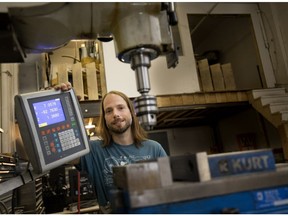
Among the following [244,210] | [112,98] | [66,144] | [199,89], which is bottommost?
[244,210]

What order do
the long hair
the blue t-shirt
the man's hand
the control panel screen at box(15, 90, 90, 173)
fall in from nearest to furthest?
the control panel screen at box(15, 90, 90, 173) < the man's hand < the blue t-shirt < the long hair

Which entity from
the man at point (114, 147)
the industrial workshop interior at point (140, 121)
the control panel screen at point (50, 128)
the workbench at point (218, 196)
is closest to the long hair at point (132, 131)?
the man at point (114, 147)

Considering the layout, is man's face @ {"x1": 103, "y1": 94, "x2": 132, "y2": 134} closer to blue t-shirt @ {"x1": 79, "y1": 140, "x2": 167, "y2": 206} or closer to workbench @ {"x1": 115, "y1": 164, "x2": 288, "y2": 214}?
blue t-shirt @ {"x1": 79, "y1": 140, "x2": 167, "y2": 206}

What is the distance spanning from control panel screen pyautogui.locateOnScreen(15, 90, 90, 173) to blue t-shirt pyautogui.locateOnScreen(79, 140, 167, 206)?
1.16ft

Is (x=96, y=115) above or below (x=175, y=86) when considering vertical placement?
below

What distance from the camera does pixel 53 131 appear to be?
106cm

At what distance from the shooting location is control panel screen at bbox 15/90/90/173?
988mm

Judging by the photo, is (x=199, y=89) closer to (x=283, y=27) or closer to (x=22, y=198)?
(x=283, y=27)

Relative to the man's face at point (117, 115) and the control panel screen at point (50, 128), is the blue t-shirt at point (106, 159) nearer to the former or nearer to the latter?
the man's face at point (117, 115)

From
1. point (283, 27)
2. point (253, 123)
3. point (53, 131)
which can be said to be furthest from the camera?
point (253, 123)

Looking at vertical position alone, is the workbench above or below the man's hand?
below

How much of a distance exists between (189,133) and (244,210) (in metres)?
6.88

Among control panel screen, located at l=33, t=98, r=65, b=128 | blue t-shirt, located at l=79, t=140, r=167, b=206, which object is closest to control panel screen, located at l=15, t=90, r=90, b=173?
control panel screen, located at l=33, t=98, r=65, b=128

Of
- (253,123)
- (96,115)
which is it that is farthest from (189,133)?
(96,115)
